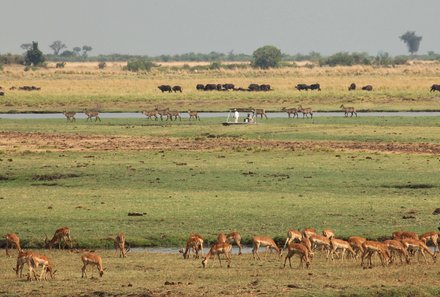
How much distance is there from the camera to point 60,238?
21453mm

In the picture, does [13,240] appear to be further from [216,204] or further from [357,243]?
[216,204]

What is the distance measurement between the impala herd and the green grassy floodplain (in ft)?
0.83

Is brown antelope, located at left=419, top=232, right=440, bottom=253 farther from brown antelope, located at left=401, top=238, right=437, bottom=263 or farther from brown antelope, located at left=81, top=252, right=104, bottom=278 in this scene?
brown antelope, located at left=81, top=252, right=104, bottom=278

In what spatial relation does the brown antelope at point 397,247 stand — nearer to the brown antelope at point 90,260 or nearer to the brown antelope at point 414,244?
the brown antelope at point 414,244

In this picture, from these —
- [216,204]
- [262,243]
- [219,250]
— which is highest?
[219,250]

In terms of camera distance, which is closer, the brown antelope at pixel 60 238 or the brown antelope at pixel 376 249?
the brown antelope at pixel 376 249

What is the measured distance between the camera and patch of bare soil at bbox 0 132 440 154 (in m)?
41.2

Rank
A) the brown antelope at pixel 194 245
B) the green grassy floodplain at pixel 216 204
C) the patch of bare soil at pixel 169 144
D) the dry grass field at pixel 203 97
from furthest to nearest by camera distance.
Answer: the dry grass field at pixel 203 97 → the patch of bare soil at pixel 169 144 → the brown antelope at pixel 194 245 → the green grassy floodplain at pixel 216 204

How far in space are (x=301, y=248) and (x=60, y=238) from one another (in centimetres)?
490

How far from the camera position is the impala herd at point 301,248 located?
18484 mm

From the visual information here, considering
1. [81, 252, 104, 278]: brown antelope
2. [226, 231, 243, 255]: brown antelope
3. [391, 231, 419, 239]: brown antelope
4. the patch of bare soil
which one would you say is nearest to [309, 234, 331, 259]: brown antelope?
[391, 231, 419, 239]: brown antelope

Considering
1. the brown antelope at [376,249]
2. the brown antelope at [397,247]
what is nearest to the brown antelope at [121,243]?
the brown antelope at [376,249]

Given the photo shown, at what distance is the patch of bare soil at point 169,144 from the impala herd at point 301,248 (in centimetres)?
1905

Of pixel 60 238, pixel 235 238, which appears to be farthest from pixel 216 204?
pixel 60 238
